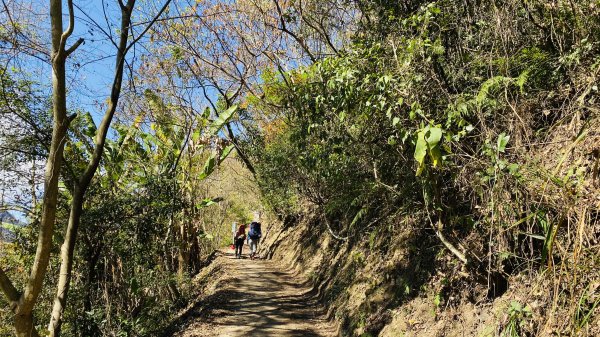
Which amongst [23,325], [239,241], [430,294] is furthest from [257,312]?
[239,241]

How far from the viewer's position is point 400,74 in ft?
14.8

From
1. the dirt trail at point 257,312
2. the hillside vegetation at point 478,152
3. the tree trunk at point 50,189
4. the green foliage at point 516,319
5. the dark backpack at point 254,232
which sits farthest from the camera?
the dark backpack at point 254,232

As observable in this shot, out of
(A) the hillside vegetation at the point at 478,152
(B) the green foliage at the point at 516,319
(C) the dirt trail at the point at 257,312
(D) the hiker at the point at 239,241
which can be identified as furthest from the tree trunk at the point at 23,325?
(D) the hiker at the point at 239,241

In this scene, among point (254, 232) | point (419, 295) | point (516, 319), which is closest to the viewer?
point (516, 319)

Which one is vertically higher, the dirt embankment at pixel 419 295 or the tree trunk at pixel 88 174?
the tree trunk at pixel 88 174

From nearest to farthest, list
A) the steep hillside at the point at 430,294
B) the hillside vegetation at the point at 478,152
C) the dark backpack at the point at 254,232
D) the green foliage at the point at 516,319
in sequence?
1. the steep hillside at the point at 430,294
2. the hillside vegetation at the point at 478,152
3. the green foliage at the point at 516,319
4. the dark backpack at the point at 254,232

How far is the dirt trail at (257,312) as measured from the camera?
25.0 ft

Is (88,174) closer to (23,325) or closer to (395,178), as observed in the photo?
(23,325)

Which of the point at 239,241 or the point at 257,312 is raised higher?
the point at 239,241

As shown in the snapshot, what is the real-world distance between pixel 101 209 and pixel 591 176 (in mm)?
7830

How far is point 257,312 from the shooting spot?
342 inches

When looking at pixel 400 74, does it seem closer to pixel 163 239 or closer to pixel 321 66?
pixel 321 66

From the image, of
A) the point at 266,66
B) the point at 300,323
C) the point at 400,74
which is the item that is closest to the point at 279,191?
the point at 266,66

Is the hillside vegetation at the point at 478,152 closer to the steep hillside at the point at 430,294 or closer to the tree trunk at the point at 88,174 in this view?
the steep hillside at the point at 430,294
